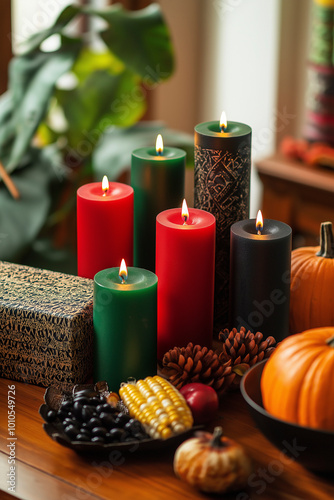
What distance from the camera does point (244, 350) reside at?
81 cm

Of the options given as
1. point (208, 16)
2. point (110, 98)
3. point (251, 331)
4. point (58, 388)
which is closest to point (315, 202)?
point (110, 98)

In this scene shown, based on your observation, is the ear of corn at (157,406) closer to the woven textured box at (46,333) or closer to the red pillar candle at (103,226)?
the woven textured box at (46,333)

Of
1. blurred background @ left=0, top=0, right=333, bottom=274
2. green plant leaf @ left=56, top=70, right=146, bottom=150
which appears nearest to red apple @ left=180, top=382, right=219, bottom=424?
green plant leaf @ left=56, top=70, right=146, bottom=150

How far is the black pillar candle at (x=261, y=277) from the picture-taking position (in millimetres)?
822

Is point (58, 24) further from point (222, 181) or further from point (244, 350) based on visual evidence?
point (244, 350)

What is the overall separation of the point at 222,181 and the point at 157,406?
0.31m

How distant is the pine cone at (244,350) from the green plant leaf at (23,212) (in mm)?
679

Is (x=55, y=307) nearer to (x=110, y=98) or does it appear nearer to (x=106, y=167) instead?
(x=106, y=167)

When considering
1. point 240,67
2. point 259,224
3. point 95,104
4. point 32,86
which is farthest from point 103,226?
point 240,67

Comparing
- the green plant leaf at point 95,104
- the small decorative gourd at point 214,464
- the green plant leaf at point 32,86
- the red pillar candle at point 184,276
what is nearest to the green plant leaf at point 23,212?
the green plant leaf at point 32,86

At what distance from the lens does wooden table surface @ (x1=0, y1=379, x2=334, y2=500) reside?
2.18 ft

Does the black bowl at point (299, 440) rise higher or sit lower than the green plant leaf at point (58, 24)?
lower

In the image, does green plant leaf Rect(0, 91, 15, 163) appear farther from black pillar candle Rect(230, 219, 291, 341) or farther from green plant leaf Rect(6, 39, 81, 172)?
black pillar candle Rect(230, 219, 291, 341)

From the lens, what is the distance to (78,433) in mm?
700
